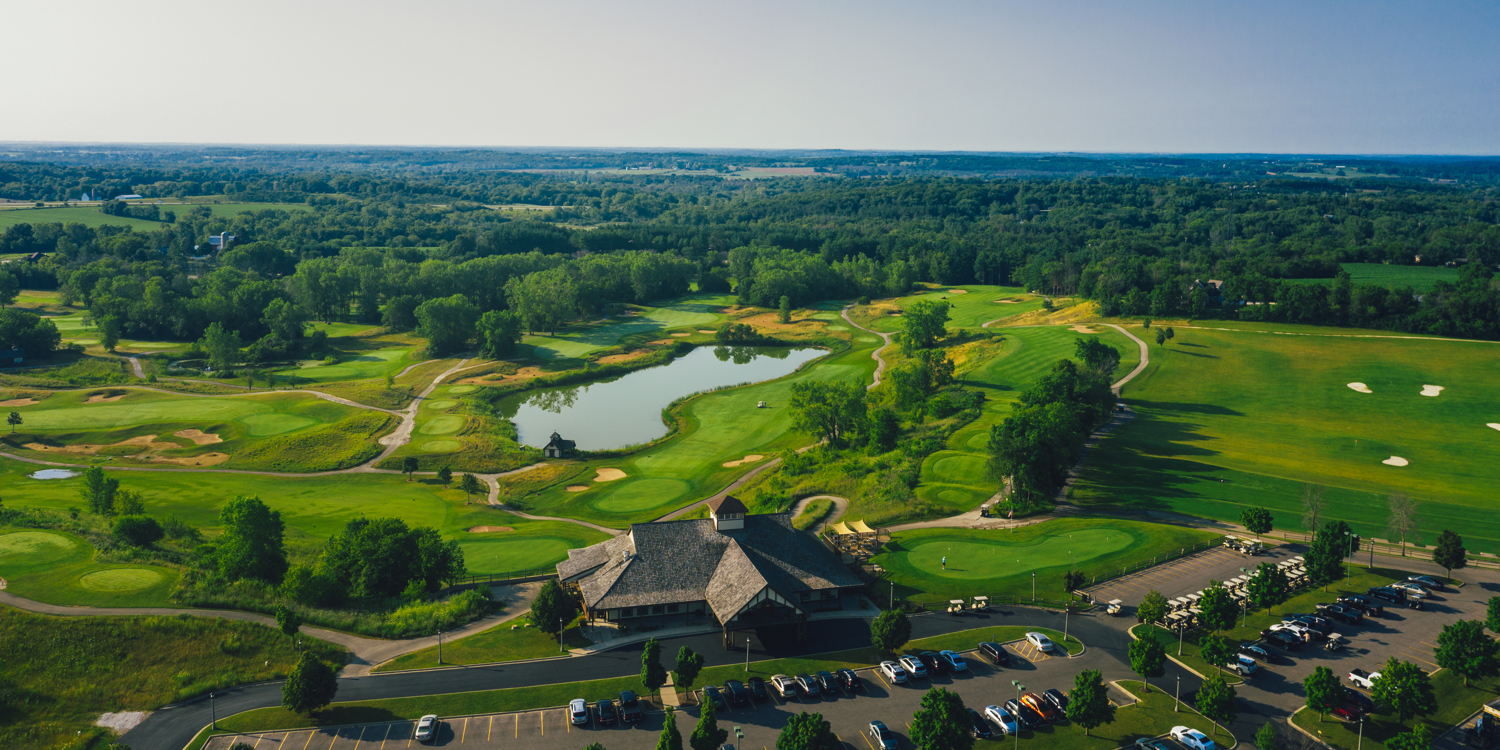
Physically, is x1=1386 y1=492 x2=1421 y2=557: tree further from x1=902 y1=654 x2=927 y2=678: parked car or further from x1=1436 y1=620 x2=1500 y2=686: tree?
x1=902 y1=654 x2=927 y2=678: parked car

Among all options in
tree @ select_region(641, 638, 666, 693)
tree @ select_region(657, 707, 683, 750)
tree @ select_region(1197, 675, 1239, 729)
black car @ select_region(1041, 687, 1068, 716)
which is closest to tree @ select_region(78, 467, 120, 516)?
tree @ select_region(641, 638, 666, 693)

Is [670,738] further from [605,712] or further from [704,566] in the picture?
[704,566]

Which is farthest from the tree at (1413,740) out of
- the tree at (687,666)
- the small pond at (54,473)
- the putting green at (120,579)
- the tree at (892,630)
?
the small pond at (54,473)

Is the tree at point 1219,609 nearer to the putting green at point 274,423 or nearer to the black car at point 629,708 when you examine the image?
the black car at point 629,708

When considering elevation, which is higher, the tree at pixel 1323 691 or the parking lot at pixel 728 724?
the tree at pixel 1323 691

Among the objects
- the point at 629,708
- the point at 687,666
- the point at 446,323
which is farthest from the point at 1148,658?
the point at 446,323

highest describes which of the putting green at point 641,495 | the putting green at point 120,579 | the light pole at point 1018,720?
the putting green at point 120,579

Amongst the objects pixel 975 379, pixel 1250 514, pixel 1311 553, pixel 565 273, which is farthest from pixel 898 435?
pixel 565 273
